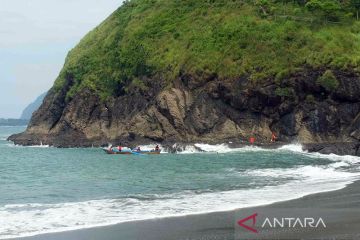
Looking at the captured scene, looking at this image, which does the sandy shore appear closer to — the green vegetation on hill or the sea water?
the sea water

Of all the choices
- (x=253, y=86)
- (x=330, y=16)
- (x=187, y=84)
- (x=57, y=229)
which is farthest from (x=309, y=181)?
(x=330, y=16)

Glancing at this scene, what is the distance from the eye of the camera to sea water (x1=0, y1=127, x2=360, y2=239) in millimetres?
19953

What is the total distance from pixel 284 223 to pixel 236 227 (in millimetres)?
1588

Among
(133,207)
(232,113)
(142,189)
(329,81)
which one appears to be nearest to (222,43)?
(232,113)

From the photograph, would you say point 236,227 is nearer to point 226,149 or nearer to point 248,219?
point 248,219

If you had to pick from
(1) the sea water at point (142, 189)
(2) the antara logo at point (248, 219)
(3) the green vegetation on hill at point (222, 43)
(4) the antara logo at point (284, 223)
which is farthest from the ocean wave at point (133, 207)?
(3) the green vegetation on hill at point (222, 43)

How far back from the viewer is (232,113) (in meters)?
67.9

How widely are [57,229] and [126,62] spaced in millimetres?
66856

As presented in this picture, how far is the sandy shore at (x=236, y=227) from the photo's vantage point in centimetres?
1527

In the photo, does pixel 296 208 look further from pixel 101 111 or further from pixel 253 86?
pixel 101 111

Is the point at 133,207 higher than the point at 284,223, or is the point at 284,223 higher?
the point at 284,223

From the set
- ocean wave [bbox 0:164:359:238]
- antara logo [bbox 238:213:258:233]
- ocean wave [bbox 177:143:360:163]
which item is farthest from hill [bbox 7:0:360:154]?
antara logo [bbox 238:213:258:233]

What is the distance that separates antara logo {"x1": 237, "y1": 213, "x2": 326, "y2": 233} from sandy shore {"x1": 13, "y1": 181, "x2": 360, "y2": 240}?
0.49 ft

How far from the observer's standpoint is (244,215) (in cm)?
1891
